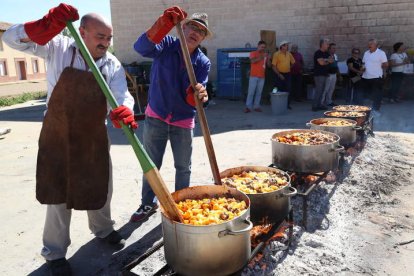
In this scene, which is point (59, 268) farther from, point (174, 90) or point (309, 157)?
point (309, 157)

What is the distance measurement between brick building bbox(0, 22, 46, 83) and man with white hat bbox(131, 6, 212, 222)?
32.6m

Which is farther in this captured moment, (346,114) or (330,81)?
(330,81)

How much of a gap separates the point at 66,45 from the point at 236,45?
1200 centimetres

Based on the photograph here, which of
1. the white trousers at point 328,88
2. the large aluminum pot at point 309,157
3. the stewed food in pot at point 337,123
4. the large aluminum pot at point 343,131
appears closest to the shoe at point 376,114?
the white trousers at point 328,88

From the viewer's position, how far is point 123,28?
50.9 ft

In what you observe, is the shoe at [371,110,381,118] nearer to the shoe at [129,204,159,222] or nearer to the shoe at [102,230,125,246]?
the shoe at [129,204,159,222]

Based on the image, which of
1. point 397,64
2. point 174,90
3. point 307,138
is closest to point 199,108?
point 174,90

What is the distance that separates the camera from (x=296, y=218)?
373 centimetres

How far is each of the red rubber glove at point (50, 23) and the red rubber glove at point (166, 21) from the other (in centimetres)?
66

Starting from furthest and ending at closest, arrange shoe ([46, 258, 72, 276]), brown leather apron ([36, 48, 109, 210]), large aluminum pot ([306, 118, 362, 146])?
1. large aluminum pot ([306, 118, 362, 146])
2. shoe ([46, 258, 72, 276])
3. brown leather apron ([36, 48, 109, 210])

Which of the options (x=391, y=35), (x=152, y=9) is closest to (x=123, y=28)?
(x=152, y=9)

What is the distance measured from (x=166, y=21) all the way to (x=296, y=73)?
32.0 ft

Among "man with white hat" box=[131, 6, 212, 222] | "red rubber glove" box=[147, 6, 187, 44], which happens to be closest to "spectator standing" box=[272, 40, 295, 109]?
"man with white hat" box=[131, 6, 212, 222]

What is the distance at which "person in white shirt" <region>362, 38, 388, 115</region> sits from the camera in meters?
8.59
